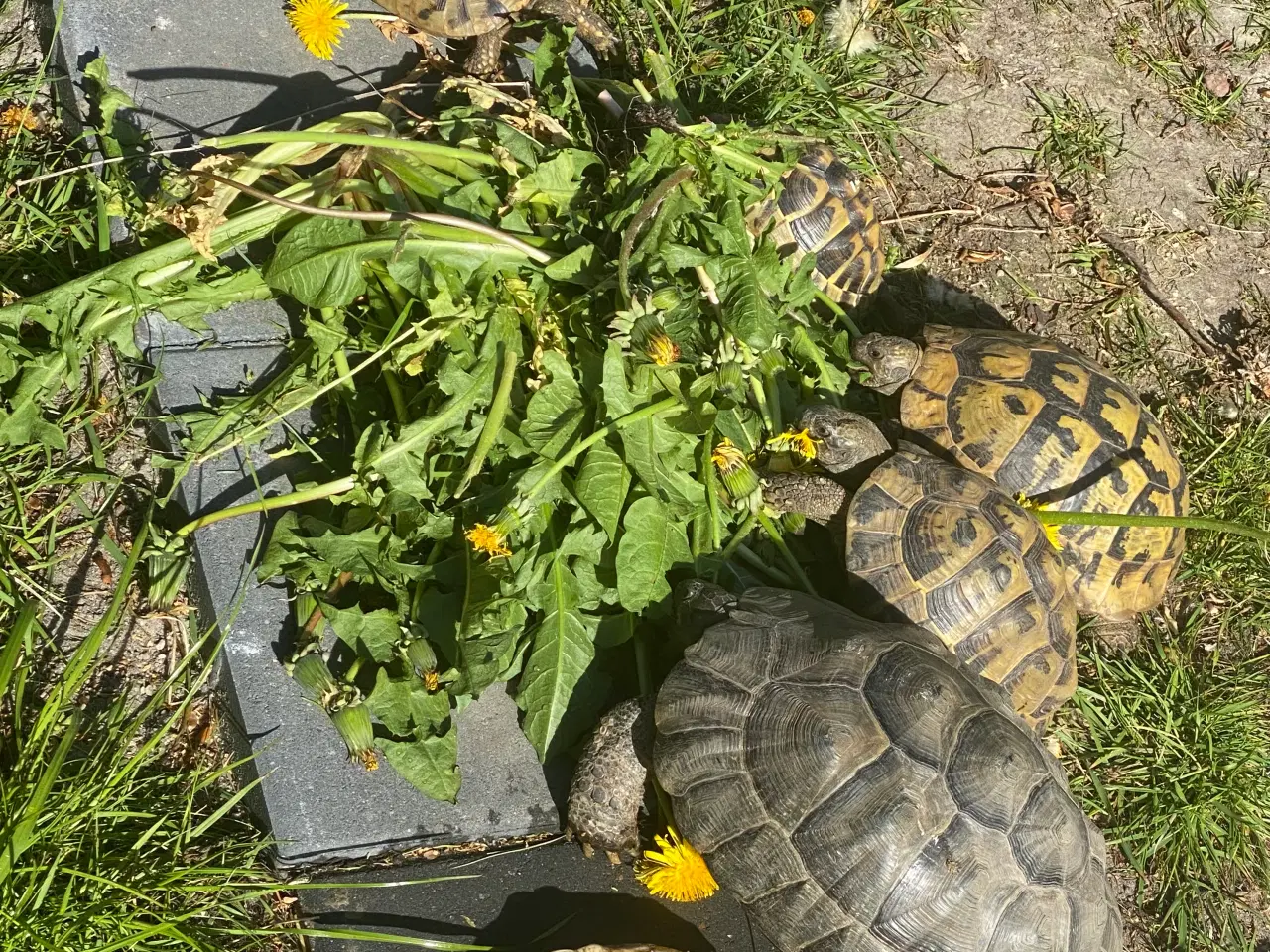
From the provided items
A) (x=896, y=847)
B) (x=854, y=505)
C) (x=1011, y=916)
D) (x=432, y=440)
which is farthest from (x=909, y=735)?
(x=432, y=440)

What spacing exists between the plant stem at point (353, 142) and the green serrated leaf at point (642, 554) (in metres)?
1.17

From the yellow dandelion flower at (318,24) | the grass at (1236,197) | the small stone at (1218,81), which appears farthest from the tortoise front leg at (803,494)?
the small stone at (1218,81)

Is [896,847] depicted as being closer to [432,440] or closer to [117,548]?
[432,440]

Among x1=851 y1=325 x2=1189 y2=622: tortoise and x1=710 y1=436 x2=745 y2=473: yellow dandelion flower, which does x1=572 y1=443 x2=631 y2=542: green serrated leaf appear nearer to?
x1=710 y1=436 x2=745 y2=473: yellow dandelion flower

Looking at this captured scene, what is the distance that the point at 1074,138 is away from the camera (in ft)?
15.2

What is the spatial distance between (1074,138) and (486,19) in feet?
9.10

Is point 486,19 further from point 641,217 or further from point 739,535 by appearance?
point 739,535

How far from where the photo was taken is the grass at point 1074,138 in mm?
4574

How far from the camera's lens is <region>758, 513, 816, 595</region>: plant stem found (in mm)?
3078

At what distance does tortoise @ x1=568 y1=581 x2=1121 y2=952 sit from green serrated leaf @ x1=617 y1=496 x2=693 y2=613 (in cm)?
20

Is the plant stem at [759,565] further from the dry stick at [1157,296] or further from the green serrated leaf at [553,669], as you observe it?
the dry stick at [1157,296]

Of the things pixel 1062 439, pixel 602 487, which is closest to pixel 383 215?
pixel 602 487

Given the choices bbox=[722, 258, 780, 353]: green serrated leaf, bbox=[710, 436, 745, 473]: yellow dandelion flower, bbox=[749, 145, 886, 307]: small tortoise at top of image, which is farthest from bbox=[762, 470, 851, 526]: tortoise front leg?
bbox=[749, 145, 886, 307]: small tortoise at top of image

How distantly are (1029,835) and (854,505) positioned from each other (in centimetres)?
106
